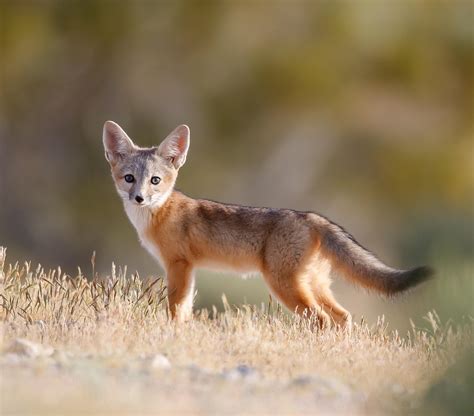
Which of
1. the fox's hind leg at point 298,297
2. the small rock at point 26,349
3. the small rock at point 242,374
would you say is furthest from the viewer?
the fox's hind leg at point 298,297

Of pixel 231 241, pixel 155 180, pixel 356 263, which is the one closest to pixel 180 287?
pixel 231 241

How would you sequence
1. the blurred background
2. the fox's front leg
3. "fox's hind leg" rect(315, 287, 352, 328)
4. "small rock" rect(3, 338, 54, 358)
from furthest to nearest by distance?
the blurred background
"fox's hind leg" rect(315, 287, 352, 328)
the fox's front leg
"small rock" rect(3, 338, 54, 358)

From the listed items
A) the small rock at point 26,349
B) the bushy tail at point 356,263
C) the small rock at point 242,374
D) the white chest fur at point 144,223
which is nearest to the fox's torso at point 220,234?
the white chest fur at point 144,223

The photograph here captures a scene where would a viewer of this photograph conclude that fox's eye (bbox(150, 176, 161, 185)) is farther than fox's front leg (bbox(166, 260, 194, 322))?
Yes

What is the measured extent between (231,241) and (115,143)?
4.55 feet

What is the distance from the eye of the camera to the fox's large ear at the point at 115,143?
10102 millimetres

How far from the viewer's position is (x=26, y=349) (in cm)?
737

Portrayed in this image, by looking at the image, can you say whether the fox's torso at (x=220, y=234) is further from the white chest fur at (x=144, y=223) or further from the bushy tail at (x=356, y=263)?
the bushy tail at (x=356, y=263)

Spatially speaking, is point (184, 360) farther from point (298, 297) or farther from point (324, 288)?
point (324, 288)

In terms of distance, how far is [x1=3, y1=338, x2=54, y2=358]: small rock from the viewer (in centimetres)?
733

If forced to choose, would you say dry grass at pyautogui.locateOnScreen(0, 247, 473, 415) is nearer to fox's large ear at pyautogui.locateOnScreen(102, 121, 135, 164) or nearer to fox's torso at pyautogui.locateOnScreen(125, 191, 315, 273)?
fox's torso at pyautogui.locateOnScreen(125, 191, 315, 273)

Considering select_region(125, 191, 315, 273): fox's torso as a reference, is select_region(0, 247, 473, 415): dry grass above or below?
below

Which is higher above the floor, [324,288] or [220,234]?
[220,234]

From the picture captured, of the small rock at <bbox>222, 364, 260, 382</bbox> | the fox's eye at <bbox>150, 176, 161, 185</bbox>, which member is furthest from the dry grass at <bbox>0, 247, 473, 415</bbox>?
the fox's eye at <bbox>150, 176, 161, 185</bbox>
